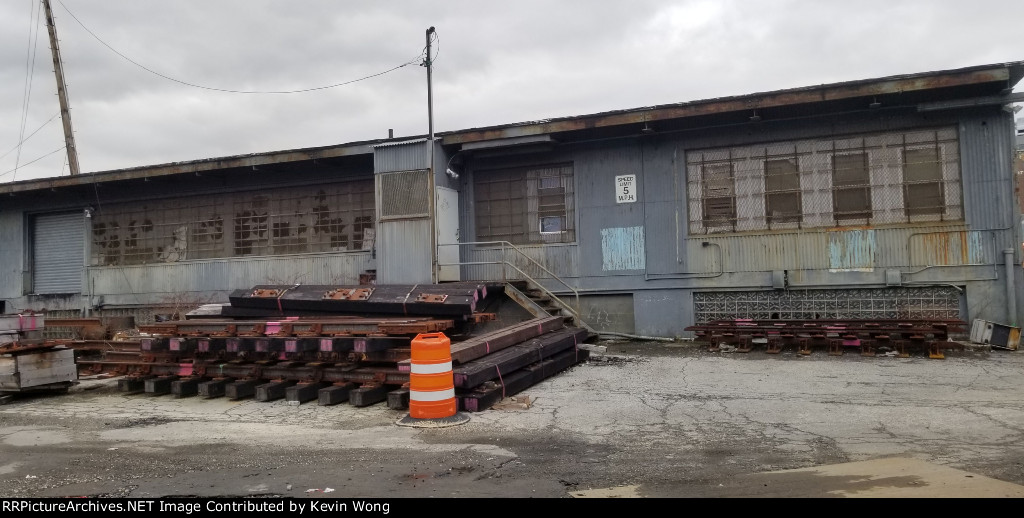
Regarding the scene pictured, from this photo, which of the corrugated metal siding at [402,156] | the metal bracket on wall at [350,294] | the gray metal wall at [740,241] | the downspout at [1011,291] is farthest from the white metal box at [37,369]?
the downspout at [1011,291]

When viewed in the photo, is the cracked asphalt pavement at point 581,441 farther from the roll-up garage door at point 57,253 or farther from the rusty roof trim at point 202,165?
the roll-up garage door at point 57,253

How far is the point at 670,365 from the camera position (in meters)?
12.0

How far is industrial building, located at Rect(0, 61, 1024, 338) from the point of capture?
1364cm

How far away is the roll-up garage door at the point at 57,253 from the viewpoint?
858 inches

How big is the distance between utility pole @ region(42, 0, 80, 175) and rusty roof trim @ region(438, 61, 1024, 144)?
17255 millimetres

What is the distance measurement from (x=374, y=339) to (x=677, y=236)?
27.4 ft

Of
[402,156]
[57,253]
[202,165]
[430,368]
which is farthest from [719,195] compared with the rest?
[57,253]

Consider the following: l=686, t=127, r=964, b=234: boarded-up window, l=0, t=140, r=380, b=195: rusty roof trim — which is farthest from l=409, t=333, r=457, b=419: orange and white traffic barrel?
l=0, t=140, r=380, b=195: rusty roof trim

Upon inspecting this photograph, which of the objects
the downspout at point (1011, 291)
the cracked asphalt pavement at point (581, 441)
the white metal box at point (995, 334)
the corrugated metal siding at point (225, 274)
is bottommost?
the cracked asphalt pavement at point (581, 441)

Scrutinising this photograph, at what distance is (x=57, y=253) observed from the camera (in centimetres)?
2208

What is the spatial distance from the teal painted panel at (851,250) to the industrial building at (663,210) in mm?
28

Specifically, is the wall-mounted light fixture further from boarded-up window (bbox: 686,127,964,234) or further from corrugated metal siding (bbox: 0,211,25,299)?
corrugated metal siding (bbox: 0,211,25,299)
